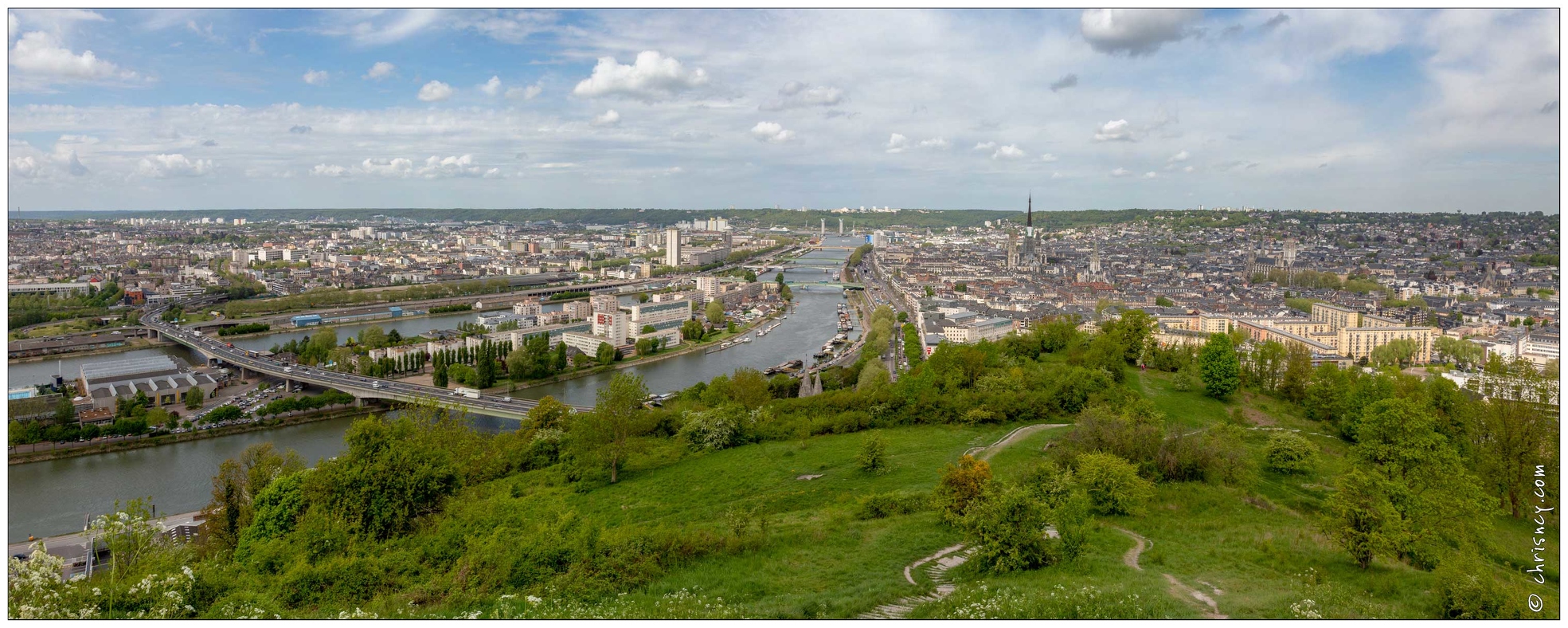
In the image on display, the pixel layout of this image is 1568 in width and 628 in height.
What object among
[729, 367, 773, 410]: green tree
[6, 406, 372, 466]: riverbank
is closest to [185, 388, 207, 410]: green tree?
[6, 406, 372, 466]: riverbank

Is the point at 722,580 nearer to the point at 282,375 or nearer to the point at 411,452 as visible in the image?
the point at 411,452

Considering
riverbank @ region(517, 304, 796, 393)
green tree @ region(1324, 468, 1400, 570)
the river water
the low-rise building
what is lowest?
the river water

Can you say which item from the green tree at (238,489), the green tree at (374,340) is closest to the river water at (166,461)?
the green tree at (238,489)

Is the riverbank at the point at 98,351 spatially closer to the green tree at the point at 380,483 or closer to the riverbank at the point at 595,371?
the riverbank at the point at 595,371

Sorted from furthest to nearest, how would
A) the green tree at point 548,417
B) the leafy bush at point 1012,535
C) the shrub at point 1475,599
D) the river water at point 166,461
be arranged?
1. the green tree at point 548,417
2. the river water at point 166,461
3. the leafy bush at point 1012,535
4. the shrub at point 1475,599

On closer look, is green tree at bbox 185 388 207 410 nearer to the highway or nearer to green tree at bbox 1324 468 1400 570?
the highway

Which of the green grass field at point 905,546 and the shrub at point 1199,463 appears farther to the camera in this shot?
the shrub at point 1199,463
